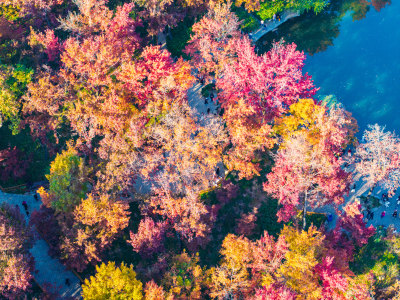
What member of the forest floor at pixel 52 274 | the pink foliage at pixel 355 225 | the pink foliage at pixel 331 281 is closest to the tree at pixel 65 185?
the forest floor at pixel 52 274

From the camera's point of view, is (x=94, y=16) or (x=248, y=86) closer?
(x=248, y=86)

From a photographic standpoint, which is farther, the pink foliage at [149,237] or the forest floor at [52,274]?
the forest floor at [52,274]

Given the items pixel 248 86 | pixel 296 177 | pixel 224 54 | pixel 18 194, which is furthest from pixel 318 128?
pixel 18 194

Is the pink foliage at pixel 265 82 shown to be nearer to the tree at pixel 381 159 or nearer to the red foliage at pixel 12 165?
the tree at pixel 381 159

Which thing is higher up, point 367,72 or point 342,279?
point 367,72

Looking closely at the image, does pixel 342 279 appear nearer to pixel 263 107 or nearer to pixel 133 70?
pixel 263 107

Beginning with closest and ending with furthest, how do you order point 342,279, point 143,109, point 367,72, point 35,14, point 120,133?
A: point 342,279 < point 120,133 < point 143,109 < point 35,14 < point 367,72
